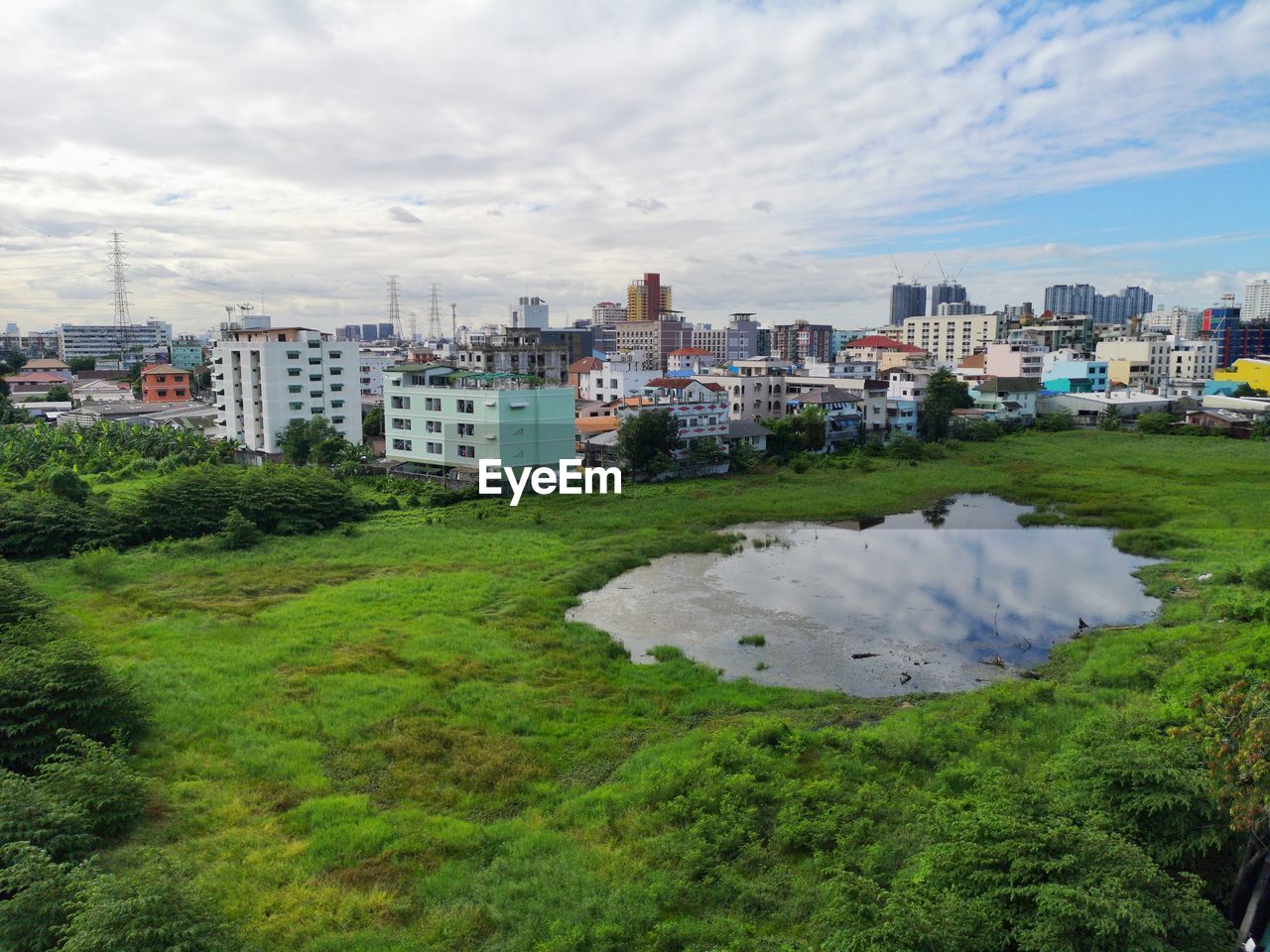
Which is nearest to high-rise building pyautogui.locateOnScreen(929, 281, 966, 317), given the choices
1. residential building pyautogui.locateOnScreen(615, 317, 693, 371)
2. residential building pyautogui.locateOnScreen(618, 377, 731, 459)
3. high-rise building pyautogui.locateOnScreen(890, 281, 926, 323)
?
high-rise building pyautogui.locateOnScreen(890, 281, 926, 323)

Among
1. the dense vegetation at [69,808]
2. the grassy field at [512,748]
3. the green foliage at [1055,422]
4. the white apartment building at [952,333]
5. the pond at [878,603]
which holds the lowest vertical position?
the pond at [878,603]

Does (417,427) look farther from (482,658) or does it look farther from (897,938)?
(897,938)

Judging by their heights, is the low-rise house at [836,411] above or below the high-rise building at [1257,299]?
below

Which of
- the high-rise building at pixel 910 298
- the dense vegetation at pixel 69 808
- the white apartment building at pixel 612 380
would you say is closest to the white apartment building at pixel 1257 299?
the high-rise building at pixel 910 298

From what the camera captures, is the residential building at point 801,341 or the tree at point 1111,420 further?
the residential building at point 801,341

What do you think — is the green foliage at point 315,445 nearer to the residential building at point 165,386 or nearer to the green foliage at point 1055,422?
the residential building at point 165,386

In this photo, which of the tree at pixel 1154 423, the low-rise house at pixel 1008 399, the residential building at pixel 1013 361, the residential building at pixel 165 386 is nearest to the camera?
the tree at pixel 1154 423

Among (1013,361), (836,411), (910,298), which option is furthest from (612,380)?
(910,298)

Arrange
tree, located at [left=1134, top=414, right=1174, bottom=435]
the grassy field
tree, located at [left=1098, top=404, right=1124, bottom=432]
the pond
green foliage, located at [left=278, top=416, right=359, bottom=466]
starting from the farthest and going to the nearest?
tree, located at [left=1098, top=404, right=1124, bottom=432] → tree, located at [left=1134, top=414, right=1174, bottom=435] → green foliage, located at [left=278, top=416, right=359, bottom=466] → the pond → the grassy field

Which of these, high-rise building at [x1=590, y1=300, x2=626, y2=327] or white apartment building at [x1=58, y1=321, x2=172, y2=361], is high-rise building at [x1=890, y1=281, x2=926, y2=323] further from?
white apartment building at [x1=58, y1=321, x2=172, y2=361]
